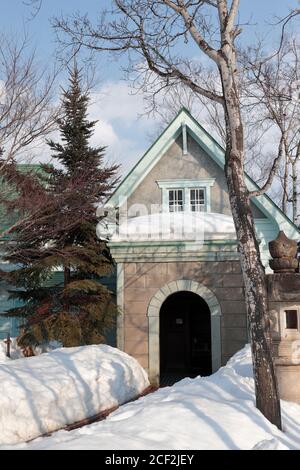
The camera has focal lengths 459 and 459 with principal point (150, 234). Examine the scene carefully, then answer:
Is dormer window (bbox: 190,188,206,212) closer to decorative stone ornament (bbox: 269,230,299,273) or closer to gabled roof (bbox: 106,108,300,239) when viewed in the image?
gabled roof (bbox: 106,108,300,239)

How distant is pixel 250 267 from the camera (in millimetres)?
6520

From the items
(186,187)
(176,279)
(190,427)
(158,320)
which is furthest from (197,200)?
(190,427)

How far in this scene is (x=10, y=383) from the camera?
23.9 ft

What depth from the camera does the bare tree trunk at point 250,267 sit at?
6234mm

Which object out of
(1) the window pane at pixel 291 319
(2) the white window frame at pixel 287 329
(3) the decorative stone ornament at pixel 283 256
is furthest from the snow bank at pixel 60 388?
(3) the decorative stone ornament at pixel 283 256

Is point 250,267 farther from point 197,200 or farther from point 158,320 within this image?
point 197,200

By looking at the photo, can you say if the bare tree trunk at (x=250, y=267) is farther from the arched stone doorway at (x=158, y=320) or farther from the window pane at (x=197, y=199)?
the window pane at (x=197, y=199)

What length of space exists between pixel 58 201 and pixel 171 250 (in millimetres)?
3472

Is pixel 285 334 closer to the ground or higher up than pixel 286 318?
closer to the ground

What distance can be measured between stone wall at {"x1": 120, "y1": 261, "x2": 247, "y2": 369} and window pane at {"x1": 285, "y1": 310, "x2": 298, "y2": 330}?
4.60 metres

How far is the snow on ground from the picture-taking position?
4.94 metres

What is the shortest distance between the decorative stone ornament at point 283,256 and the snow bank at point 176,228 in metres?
4.77

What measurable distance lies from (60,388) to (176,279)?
569 cm

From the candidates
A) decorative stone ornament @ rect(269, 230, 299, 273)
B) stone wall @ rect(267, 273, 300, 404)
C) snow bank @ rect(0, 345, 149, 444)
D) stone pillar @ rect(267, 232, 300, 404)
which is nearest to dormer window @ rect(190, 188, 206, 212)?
snow bank @ rect(0, 345, 149, 444)
